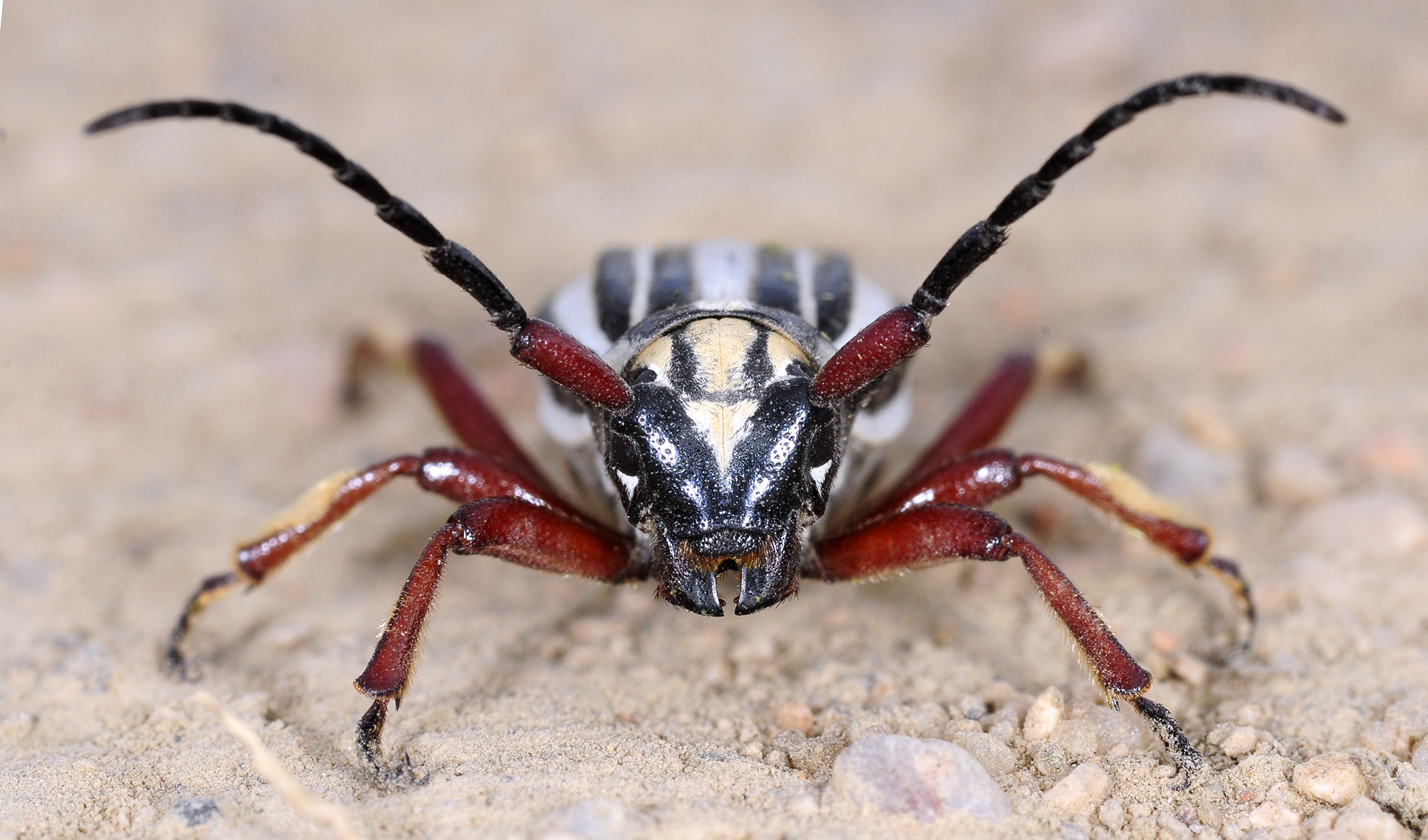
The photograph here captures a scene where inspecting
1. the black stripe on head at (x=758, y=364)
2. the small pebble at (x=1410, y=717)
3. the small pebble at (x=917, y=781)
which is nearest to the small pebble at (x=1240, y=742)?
the small pebble at (x=1410, y=717)

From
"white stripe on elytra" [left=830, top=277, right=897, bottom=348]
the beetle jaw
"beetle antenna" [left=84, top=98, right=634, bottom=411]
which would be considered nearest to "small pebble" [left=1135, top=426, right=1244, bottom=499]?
"white stripe on elytra" [left=830, top=277, right=897, bottom=348]

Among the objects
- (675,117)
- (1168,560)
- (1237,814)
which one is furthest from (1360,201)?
(1237,814)

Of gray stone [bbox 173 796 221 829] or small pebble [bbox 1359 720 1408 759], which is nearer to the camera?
gray stone [bbox 173 796 221 829]

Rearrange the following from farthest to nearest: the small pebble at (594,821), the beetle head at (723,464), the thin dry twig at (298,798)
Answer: the beetle head at (723,464)
the small pebble at (594,821)
the thin dry twig at (298,798)

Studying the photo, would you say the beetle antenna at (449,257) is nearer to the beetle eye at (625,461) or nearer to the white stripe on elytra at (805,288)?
the beetle eye at (625,461)

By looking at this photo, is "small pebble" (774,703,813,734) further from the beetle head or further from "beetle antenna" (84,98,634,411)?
"beetle antenna" (84,98,634,411)

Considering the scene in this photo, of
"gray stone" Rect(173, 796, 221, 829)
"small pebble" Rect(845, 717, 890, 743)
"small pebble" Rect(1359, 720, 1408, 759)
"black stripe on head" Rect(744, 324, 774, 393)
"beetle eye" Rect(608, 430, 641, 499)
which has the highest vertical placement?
"black stripe on head" Rect(744, 324, 774, 393)

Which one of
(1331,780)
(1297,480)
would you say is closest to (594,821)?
(1331,780)
